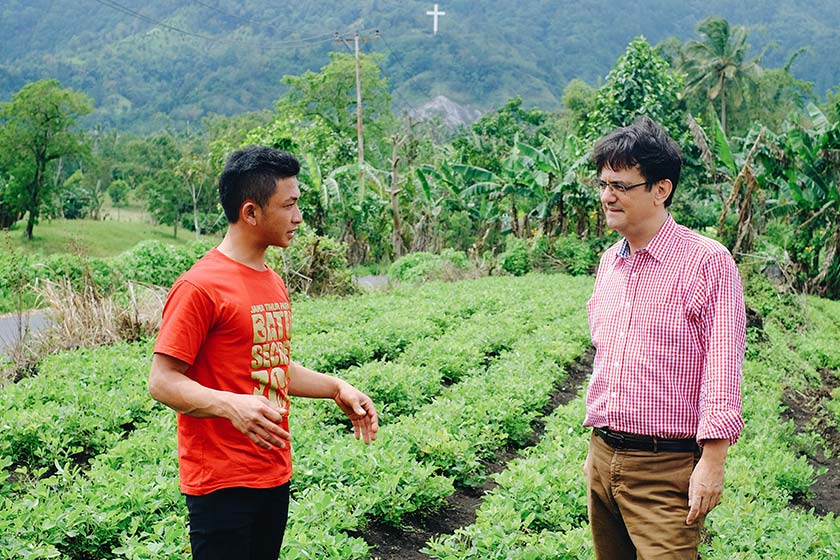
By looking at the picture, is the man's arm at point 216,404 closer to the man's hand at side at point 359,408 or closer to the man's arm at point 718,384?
the man's hand at side at point 359,408

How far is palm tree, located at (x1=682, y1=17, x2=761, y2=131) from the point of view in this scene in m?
47.8

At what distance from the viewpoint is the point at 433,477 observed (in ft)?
19.0

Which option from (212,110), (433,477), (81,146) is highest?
(433,477)

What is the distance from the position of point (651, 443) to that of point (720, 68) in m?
50.1

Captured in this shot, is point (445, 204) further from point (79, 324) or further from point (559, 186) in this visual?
point (79, 324)

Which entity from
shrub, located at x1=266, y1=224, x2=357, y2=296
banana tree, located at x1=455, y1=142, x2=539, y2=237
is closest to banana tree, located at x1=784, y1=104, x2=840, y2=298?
banana tree, located at x1=455, y1=142, x2=539, y2=237

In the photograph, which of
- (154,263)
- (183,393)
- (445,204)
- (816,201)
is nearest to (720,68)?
(445,204)

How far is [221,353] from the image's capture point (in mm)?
2793

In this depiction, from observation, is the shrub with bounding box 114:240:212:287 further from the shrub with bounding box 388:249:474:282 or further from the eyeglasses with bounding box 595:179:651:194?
the eyeglasses with bounding box 595:179:651:194

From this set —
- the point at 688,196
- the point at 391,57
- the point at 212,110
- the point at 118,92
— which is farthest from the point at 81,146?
the point at 391,57

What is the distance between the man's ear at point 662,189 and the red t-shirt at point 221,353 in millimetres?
1592

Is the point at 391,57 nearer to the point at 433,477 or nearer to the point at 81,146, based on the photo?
the point at 81,146

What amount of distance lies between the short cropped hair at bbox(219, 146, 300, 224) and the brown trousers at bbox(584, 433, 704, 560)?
5.58ft

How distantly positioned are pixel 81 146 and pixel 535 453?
31666 millimetres
